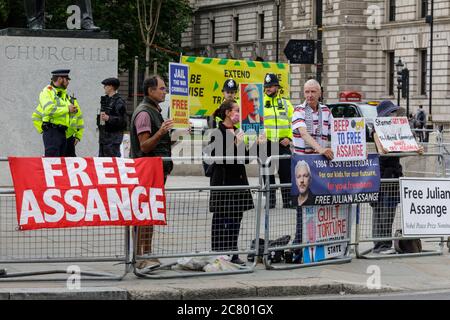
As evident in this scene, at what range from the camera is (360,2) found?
250ft

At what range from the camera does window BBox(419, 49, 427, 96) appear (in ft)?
235

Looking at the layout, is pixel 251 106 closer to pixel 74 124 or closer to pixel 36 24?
pixel 74 124

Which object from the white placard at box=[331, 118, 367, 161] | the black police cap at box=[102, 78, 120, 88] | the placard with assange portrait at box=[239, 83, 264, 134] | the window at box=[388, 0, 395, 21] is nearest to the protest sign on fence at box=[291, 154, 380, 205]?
the white placard at box=[331, 118, 367, 161]

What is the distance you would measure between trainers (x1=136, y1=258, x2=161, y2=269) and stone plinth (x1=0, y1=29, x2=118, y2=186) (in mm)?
7797

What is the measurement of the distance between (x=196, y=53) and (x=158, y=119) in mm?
87085

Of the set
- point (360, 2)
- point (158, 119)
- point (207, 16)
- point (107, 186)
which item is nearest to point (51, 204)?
point (107, 186)

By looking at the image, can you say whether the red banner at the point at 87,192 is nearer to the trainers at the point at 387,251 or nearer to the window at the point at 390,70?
the trainers at the point at 387,251

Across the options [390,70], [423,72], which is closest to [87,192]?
[423,72]

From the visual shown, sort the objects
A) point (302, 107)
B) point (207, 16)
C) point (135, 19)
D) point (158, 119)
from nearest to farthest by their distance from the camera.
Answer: point (158, 119), point (302, 107), point (135, 19), point (207, 16)

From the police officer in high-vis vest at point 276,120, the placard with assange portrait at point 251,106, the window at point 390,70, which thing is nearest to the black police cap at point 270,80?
the police officer in high-vis vest at point 276,120

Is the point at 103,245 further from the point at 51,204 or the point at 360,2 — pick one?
the point at 360,2

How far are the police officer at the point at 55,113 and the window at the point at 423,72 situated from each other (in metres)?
55.6

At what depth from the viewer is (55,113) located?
683 inches

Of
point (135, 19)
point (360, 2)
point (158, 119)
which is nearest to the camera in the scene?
point (158, 119)
